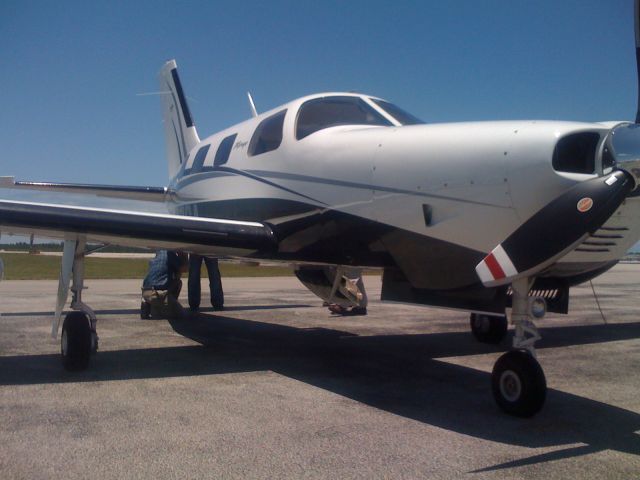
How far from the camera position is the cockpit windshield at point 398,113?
6.59 metres

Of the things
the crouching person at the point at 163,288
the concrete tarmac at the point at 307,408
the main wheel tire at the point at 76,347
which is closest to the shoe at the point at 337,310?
the concrete tarmac at the point at 307,408

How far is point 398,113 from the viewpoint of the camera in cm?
672

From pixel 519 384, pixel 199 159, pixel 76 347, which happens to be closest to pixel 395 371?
pixel 519 384

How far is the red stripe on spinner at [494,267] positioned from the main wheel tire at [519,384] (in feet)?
2.60

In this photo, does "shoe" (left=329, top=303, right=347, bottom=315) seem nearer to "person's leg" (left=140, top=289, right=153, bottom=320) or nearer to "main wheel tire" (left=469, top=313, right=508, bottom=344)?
"person's leg" (left=140, top=289, right=153, bottom=320)

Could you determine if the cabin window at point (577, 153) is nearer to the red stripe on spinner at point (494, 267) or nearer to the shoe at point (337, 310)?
the red stripe on spinner at point (494, 267)

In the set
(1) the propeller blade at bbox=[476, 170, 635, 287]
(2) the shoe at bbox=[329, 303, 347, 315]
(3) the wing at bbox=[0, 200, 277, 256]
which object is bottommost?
(2) the shoe at bbox=[329, 303, 347, 315]

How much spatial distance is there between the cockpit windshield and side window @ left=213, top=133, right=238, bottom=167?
2627mm

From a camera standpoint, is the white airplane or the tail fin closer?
the white airplane

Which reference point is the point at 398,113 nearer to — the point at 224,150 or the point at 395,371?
the point at 395,371

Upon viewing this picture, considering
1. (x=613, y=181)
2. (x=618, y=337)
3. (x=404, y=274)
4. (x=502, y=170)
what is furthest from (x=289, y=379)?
(x=618, y=337)

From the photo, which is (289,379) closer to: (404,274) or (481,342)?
(404,274)

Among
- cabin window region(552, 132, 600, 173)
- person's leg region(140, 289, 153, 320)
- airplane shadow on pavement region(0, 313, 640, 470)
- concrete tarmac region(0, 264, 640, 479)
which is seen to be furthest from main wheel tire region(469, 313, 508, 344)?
person's leg region(140, 289, 153, 320)

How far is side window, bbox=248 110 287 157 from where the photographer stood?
7465mm
